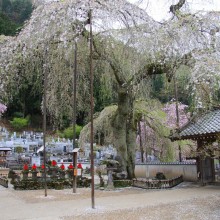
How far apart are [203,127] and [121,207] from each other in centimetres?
509

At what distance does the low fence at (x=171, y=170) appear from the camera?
1309 centimetres

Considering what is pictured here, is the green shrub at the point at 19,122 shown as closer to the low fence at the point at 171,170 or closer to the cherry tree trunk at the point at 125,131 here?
the low fence at the point at 171,170

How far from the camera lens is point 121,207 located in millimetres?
7434

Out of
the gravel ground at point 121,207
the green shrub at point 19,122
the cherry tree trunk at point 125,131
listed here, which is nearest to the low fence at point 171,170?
the cherry tree trunk at point 125,131

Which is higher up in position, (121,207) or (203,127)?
(203,127)

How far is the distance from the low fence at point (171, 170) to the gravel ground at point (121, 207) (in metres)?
3.29

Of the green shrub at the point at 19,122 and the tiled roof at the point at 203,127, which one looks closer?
the tiled roof at the point at 203,127

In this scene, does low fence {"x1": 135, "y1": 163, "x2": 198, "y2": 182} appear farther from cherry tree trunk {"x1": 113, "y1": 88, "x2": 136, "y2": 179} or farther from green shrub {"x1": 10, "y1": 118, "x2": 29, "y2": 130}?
green shrub {"x1": 10, "y1": 118, "x2": 29, "y2": 130}

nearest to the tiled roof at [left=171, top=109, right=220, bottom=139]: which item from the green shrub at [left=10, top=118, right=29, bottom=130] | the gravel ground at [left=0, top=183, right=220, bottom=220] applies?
the gravel ground at [left=0, top=183, right=220, bottom=220]

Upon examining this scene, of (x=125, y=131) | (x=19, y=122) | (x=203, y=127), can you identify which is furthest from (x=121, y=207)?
(x=19, y=122)

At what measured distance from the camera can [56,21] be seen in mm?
9688

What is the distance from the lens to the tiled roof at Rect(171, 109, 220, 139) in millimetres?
10625

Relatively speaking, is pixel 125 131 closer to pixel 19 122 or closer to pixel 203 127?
pixel 203 127

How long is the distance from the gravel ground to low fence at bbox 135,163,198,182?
10.8 feet
